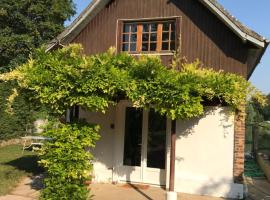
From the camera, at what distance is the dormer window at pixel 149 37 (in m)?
12.0

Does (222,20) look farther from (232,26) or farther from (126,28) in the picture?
(126,28)

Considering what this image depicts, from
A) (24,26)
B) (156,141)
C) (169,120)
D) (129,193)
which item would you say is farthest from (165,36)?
(24,26)

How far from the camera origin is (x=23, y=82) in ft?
31.1

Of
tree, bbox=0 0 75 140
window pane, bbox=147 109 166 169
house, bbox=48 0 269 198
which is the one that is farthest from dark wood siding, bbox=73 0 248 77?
tree, bbox=0 0 75 140

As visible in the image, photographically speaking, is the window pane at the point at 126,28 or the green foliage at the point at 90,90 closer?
the green foliage at the point at 90,90

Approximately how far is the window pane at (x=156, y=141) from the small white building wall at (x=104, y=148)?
125 cm

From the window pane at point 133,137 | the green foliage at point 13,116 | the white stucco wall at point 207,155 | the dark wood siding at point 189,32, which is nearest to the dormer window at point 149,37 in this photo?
the dark wood siding at point 189,32

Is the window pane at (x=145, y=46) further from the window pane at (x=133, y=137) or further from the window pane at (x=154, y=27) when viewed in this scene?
the window pane at (x=133, y=137)

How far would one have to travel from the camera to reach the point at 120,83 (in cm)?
907

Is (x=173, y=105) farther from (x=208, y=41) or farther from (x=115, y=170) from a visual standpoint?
(x=115, y=170)

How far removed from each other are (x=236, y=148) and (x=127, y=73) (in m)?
3.84

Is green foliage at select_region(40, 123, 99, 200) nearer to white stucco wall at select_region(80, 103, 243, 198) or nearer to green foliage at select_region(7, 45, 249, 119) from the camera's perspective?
green foliage at select_region(7, 45, 249, 119)

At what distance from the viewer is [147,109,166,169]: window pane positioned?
11.9 meters

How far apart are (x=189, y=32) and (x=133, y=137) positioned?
3647 millimetres
